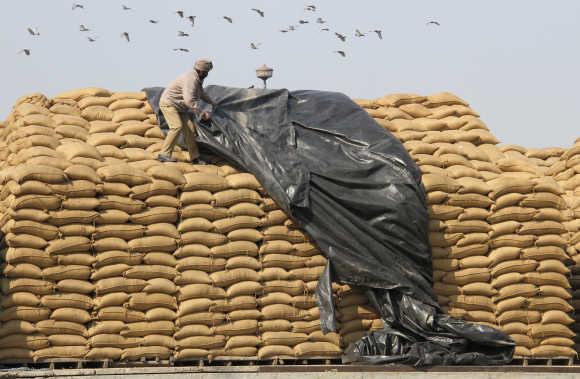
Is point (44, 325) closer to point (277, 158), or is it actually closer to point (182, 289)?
point (182, 289)

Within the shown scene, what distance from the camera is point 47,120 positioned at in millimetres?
12180

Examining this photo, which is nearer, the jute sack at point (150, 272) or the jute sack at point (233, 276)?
the jute sack at point (150, 272)

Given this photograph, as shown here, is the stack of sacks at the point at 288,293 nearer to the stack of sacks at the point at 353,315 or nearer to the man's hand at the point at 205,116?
the stack of sacks at the point at 353,315

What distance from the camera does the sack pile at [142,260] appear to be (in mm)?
11086

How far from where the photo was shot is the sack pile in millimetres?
11086

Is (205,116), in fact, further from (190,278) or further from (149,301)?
(149,301)

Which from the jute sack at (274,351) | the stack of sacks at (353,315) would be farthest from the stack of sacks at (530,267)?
A: the jute sack at (274,351)

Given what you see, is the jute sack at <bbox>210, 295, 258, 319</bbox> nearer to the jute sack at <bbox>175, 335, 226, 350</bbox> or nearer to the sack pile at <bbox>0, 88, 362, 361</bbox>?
the sack pile at <bbox>0, 88, 362, 361</bbox>

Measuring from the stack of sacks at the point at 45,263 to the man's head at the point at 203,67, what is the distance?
5.44 feet

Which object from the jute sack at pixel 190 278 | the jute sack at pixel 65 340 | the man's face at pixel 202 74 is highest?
the man's face at pixel 202 74

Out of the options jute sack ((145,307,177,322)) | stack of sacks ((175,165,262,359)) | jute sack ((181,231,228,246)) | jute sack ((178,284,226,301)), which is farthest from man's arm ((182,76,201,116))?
jute sack ((145,307,177,322))

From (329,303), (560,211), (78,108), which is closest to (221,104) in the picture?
(78,108)

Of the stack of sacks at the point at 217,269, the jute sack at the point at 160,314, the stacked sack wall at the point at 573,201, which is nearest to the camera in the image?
the jute sack at the point at 160,314

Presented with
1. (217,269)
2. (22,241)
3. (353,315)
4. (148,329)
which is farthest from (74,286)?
(353,315)
